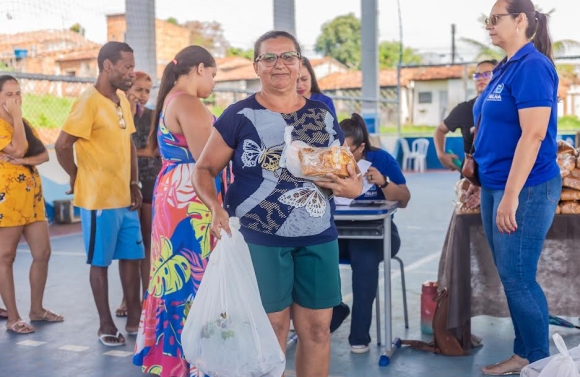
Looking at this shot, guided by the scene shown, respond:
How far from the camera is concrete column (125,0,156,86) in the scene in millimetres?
11070

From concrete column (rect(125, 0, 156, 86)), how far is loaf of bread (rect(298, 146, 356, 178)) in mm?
8376

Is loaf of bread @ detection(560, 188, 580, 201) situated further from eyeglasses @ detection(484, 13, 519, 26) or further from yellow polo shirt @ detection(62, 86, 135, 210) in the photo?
yellow polo shirt @ detection(62, 86, 135, 210)

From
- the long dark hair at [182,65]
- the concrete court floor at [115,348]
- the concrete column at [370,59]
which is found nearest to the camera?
the long dark hair at [182,65]

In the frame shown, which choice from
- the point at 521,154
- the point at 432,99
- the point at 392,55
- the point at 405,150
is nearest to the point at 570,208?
the point at 521,154

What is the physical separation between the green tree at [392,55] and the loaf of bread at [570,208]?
147 ft

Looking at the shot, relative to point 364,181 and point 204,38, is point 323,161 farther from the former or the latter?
point 204,38

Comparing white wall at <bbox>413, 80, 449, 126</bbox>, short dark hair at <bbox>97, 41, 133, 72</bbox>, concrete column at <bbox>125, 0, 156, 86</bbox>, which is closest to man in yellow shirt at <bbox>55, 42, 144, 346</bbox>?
short dark hair at <bbox>97, 41, 133, 72</bbox>

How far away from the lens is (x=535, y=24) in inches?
146

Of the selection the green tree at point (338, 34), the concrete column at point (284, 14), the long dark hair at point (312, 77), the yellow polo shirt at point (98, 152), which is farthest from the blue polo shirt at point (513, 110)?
the green tree at point (338, 34)

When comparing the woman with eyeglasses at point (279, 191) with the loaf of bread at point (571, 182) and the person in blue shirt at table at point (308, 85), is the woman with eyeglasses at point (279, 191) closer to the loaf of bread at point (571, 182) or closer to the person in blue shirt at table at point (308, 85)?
the loaf of bread at point (571, 182)

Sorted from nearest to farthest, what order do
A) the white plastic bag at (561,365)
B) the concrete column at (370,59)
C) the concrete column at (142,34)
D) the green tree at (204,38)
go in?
the white plastic bag at (561,365), the concrete column at (142,34), the concrete column at (370,59), the green tree at (204,38)

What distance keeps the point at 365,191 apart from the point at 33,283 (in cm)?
250

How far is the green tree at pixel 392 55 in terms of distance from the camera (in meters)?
48.8

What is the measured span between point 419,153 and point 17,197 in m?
17.6
